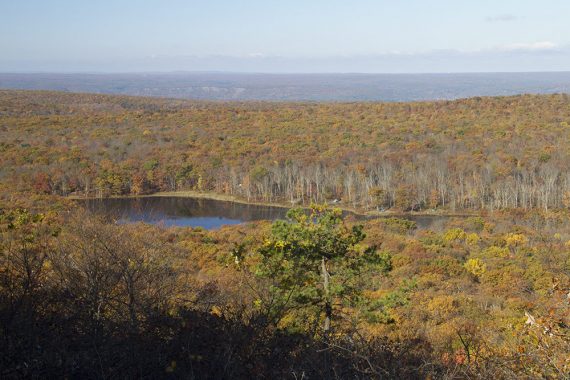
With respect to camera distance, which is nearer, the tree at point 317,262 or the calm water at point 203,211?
the tree at point 317,262

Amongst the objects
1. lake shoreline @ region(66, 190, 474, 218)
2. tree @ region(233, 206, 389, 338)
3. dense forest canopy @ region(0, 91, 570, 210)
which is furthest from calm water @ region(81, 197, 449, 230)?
tree @ region(233, 206, 389, 338)

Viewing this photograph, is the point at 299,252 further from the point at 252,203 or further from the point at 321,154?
the point at 321,154

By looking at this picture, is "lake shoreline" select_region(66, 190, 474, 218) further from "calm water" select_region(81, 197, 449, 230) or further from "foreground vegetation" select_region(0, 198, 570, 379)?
"foreground vegetation" select_region(0, 198, 570, 379)

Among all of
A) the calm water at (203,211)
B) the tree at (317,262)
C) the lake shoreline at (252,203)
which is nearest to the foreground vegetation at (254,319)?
the tree at (317,262)

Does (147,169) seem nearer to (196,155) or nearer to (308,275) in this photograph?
(196,155)

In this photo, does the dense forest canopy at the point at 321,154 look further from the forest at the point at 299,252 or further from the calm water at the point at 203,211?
the calm water at the point at 203,211

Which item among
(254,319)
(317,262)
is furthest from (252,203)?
(254,319)
